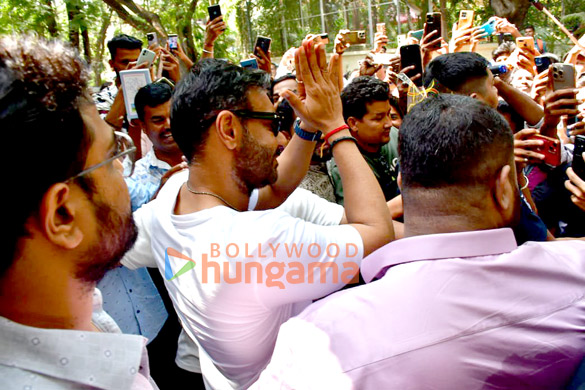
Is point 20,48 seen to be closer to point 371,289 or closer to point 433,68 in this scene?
Answer: point 371,289

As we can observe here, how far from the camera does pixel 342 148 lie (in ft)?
5.82

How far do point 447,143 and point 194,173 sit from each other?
0.93m

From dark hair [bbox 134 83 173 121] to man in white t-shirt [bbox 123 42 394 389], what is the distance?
143 centimetres

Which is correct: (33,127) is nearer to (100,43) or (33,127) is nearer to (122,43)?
(122,43)

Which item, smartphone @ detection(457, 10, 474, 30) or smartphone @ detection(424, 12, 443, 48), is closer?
smartphone @ detection(424, 12, 443, 48)

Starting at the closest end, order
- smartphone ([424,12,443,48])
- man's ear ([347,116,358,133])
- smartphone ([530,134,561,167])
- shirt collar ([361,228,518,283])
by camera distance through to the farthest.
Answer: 1. shirt collar ([361,228,518,283])
2. smartphone ([530,134,561,167])
3. man's ear ([347,116,358,133])
4. smartphone ([424,12,443,48])

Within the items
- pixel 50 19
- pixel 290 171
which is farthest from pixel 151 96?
pixel 50 19

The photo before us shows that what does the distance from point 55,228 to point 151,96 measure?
95.6 inches

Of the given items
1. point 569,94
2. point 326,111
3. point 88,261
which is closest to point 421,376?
point 88,261

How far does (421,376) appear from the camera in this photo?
3.59ft

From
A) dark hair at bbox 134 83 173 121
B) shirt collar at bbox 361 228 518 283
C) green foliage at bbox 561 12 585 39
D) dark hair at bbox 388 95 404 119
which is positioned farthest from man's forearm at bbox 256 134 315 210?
green foliage at bbox 561 12 585 39

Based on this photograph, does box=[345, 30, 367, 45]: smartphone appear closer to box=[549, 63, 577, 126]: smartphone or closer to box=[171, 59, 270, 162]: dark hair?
box=[549, 63, 577, 126]: smartphone

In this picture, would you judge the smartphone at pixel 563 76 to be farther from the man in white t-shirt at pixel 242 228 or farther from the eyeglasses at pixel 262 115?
the eyeglasses at pixel 262 115

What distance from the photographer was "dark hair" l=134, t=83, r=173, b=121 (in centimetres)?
321
